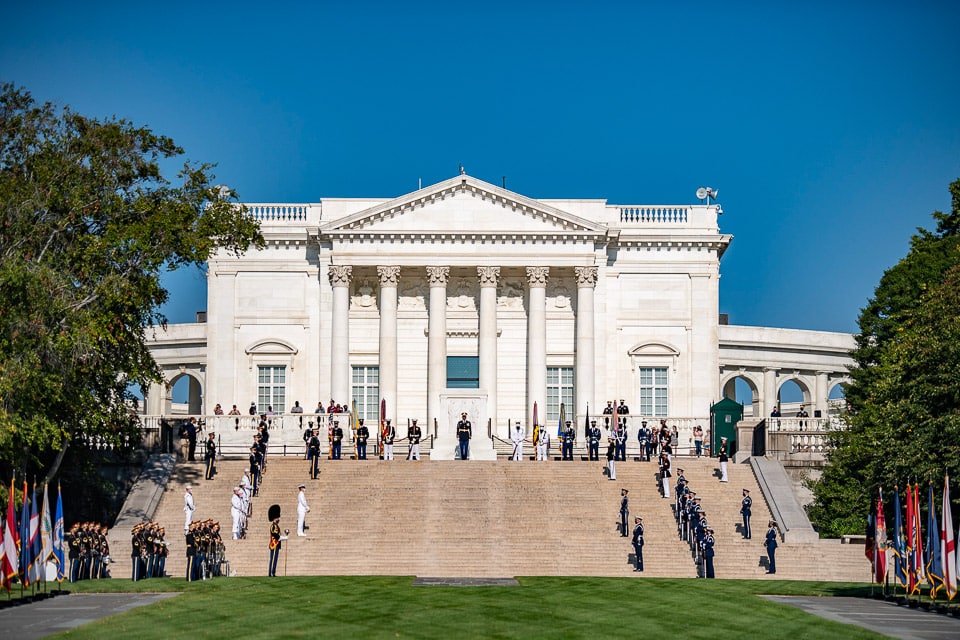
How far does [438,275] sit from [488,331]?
12.0 feet

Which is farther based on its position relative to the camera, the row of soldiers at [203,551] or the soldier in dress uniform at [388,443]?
the soldier in dress uniform at [388,443]

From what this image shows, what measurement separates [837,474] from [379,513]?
16.4m

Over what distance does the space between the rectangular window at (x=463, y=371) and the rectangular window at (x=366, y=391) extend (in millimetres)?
3606

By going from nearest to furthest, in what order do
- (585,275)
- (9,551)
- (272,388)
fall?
1. (9,551)
2. (585,275)
3. (272,388)

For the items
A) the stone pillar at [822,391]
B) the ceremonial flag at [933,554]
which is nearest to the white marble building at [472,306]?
the stone pillar at [822,391]

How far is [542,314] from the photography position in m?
67.8

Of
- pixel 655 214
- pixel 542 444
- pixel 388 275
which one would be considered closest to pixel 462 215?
pixel 388 275

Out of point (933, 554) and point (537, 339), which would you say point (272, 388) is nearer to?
point (537, 339)

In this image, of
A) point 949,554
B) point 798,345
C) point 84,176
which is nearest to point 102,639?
point 949,554

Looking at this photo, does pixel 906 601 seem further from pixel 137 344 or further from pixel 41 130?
pixel 41 130

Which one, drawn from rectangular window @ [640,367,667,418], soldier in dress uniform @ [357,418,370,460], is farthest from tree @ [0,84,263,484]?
rectangular window @ [640,367,667,418]

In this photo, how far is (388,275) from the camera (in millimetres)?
67688

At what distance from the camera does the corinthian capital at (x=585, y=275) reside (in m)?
67.6

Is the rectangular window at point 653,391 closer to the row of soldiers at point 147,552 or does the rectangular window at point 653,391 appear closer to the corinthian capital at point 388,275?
the corinthian capital at point 388,275
